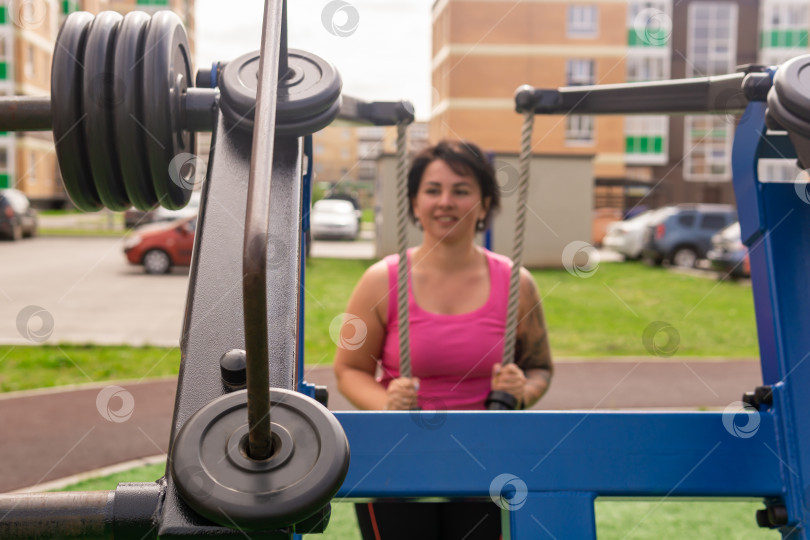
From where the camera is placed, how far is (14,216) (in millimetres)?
19500

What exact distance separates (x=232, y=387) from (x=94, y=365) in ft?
23.1

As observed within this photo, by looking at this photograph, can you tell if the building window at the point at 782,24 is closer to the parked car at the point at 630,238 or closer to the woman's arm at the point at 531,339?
the parked car at the point at 630,238

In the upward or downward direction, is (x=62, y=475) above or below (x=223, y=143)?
below

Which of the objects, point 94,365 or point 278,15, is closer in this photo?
point 278,15

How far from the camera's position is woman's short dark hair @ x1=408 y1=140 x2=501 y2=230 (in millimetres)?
2525

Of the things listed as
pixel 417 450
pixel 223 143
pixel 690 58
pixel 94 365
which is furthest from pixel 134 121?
pixel 690 58

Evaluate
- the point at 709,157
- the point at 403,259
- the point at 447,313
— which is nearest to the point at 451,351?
the point at 447,313

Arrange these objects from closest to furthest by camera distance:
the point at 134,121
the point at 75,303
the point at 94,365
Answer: the point at 134,121, the point at 94,365, the point at 75,303

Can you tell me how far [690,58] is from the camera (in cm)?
3366

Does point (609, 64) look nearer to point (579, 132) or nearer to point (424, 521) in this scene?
point (579, 132)

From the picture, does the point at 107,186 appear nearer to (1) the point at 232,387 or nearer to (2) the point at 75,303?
(1) the point at 232,387

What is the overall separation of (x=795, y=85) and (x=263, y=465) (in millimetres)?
849

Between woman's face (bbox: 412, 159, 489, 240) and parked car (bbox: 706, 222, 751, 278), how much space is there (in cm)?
1357

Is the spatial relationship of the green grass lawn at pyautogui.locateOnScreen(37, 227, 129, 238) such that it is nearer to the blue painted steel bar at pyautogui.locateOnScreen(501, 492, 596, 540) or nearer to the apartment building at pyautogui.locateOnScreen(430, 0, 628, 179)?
the apartment building at pyautogui.locateOnScreen(430, 0, 628, 179)
